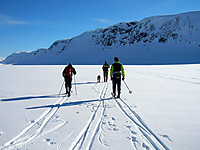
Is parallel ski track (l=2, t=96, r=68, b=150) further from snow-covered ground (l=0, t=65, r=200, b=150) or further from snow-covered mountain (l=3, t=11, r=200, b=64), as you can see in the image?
snow-covered mountain (l=3, t=11, r=200, b=64)

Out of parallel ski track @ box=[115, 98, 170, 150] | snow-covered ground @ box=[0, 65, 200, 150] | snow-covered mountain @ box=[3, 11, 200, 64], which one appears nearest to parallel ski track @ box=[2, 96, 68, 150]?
snow-covered ground @ box=[0, 65, 200, 150]

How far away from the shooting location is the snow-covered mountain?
8915 cm

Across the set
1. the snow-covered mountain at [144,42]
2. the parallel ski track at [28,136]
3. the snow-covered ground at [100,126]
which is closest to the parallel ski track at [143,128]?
the snow-covered ground at [100,126]

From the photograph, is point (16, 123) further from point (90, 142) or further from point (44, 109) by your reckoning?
point (90, 142)

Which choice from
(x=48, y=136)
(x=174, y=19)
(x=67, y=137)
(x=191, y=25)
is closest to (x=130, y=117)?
(x=67, y=137)

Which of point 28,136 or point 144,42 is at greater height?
point 144,42

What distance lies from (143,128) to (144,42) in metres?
122

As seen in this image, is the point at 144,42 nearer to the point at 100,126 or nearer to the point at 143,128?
the point at 143,128

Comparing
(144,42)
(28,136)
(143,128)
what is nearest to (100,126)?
(143,128)

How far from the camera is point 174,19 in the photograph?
114250mm

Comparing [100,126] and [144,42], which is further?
[144,42]

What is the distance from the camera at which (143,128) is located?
3.90 meters

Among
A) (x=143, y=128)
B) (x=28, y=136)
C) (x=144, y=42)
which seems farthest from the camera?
(x=144, y=42)

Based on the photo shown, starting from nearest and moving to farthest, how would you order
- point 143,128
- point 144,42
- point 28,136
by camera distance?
1. point 28,136
2. point 143,128
3. point 144,42
